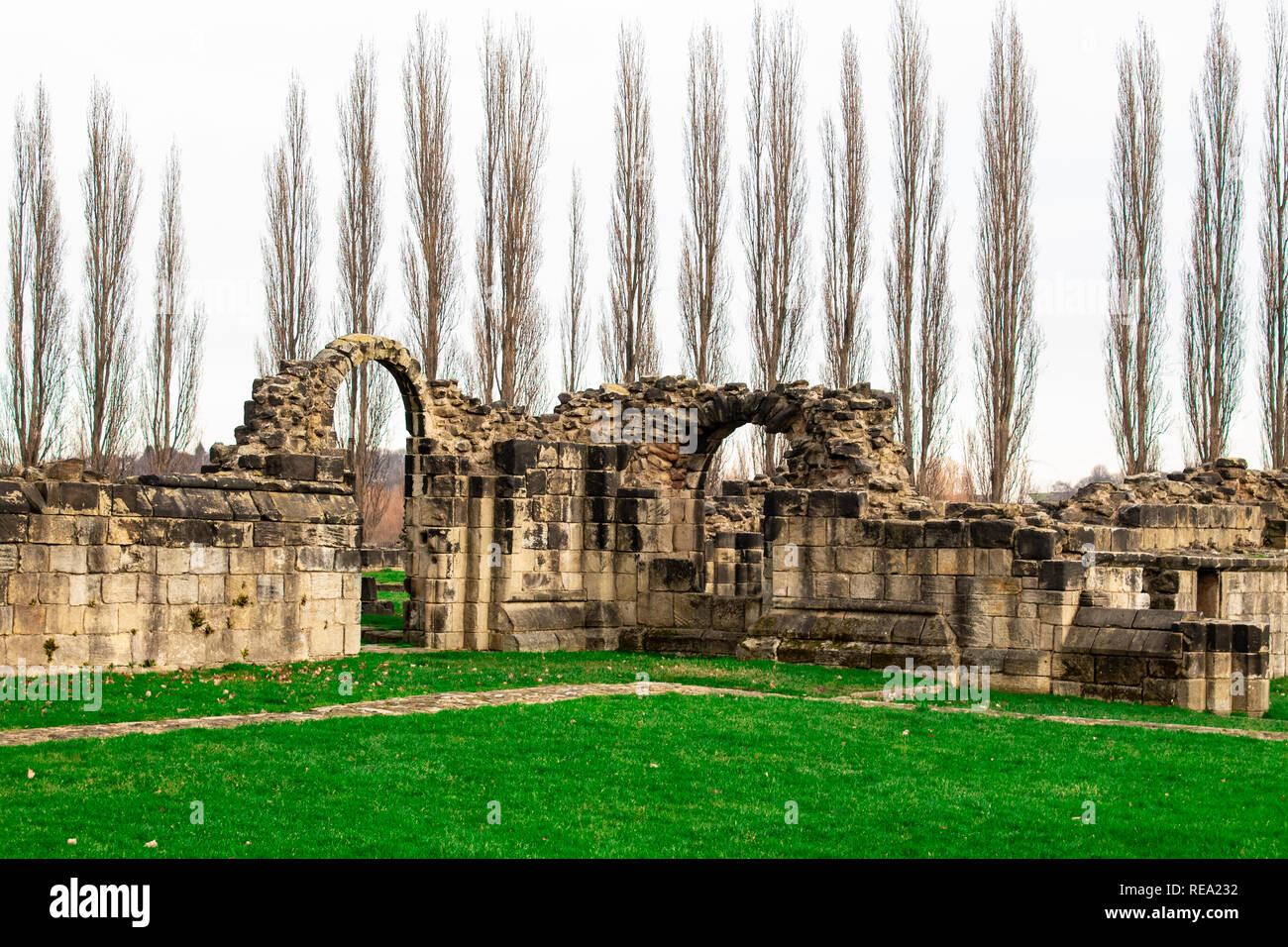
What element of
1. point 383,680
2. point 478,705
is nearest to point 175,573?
point 383,680

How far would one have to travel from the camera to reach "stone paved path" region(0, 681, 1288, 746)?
1078 cm

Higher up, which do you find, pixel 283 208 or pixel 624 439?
pixel 283 208

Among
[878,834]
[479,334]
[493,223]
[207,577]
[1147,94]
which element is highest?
[1147,94]

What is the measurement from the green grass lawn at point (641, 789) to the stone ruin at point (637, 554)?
144 inches

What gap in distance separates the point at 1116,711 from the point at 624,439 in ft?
30.4

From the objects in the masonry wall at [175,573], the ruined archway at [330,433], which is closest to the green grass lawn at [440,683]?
the masonry wall at [175,573]

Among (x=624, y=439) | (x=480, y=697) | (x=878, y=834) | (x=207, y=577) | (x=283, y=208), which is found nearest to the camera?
(x=878, y=834)

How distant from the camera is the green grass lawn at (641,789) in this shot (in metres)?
8.10

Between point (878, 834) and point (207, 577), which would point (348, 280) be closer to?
point (207, 577)

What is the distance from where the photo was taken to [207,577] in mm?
15086

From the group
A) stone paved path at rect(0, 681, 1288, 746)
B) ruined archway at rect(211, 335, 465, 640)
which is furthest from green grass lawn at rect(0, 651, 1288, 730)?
ruined archway at rect(211, 335, 465, 640)

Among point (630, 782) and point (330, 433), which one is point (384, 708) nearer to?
point (630, 782)

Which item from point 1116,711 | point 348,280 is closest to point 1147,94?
point 348,280

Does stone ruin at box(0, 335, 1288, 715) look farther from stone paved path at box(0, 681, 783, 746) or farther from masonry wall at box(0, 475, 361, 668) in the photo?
stone paved path at box(0, 681, 783, 746)
